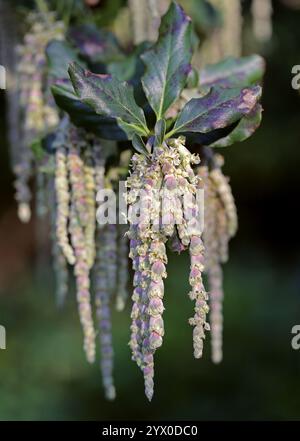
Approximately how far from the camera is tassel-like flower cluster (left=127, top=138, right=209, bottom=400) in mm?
902

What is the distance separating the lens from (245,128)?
3.73 feet

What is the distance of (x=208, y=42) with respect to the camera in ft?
7.02

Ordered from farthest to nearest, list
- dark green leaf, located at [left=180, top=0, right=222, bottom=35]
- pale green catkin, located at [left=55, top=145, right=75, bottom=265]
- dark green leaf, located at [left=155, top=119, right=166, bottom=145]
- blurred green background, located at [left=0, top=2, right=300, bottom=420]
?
blurred green background, located at [left=0, top=2, right=300, bottom=420] < dark green leaf, located at [left=180, top=0, right=222, bottom=35] < pale green catkin, located at [left=55, top=145, right=75, bottom=265] < dark green leaf, located at [left=155, top=119, right=166, bottom=145]

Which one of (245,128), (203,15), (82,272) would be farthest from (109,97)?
(203,15)

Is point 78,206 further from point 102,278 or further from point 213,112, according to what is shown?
point 213,112

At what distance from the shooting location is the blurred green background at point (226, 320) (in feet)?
9.94

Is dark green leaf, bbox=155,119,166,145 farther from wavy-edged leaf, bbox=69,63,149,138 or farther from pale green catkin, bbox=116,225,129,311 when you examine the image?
pale green catkin, bbox=116,225,129,311

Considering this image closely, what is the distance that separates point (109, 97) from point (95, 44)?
0.49 metres

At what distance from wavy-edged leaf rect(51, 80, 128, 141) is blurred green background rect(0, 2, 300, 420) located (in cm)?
168

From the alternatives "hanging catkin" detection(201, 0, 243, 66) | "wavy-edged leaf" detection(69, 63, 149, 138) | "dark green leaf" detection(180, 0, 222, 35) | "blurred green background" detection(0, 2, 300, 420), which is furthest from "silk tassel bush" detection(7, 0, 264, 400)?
"blurred green background" detection(0, 2, 300, 420)

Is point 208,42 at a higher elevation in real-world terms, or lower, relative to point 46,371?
higher

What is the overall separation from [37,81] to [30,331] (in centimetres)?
202
